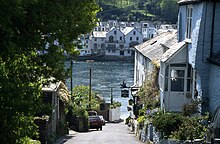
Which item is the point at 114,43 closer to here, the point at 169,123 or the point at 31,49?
the point at 169,123

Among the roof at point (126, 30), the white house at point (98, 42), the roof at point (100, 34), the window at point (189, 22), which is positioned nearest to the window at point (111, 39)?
the white house at point (98, 42)

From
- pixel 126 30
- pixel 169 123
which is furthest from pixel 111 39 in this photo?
pixel 169 123

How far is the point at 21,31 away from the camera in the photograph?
9297 millimetres

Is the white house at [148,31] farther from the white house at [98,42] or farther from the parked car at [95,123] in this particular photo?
the parked car at [95,123]

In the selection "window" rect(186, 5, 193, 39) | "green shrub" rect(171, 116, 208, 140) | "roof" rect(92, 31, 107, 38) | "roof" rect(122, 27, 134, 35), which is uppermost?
"roof" rect(122, 27, 134, 35)

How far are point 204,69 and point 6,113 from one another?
14696 mm

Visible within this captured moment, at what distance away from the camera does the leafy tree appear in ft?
29.1

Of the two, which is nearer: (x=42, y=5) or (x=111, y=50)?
(x=42, y=5)

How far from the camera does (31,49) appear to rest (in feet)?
31.8

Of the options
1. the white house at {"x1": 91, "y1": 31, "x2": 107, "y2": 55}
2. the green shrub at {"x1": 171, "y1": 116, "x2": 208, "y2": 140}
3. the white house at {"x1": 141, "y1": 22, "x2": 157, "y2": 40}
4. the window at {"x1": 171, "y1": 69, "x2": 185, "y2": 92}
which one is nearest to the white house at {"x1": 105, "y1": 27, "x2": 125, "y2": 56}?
the white house at {"x1": 91, "y1": 31, "x2": 107, "y2": 55}

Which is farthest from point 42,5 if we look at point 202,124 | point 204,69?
point 204,69

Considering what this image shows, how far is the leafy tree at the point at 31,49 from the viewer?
349 inches

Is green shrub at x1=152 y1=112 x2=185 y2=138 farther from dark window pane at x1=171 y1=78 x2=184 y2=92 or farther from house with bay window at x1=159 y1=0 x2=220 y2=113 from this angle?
dark window pane at x1=171 y1=78 x2=184 y2=92

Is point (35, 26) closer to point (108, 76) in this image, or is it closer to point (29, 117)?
point (29, 117)
